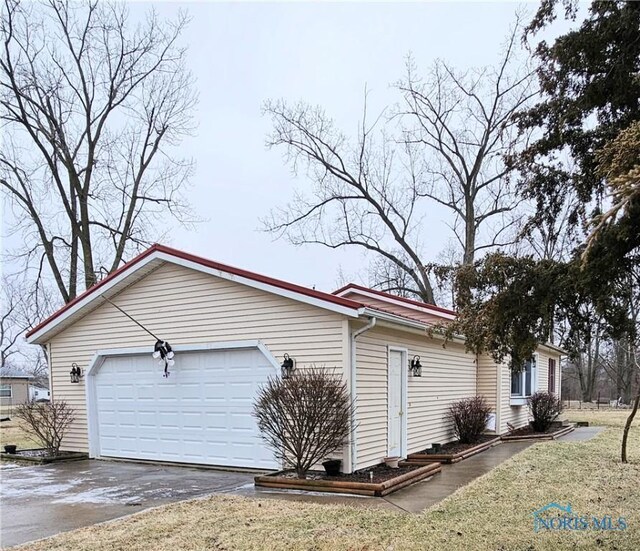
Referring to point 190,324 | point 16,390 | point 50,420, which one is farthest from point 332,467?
point 16,390

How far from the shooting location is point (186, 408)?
9.79 m

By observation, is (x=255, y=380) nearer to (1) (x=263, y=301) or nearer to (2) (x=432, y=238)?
(1) (x=263, y=301)

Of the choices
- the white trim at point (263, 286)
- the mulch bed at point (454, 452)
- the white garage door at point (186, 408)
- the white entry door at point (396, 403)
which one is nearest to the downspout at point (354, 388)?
the white trim at point (263, 286)

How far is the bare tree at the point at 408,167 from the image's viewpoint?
→ 21.8m

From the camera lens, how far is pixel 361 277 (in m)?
33.1

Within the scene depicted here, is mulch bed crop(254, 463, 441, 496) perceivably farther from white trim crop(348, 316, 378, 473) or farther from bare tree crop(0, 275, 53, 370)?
bare tree crop(0, 275, 53, 370)

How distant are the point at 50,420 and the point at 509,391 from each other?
11.6 metres

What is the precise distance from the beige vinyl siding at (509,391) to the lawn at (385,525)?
21.8 ft

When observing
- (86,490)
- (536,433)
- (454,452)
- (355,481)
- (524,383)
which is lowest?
(536,433)

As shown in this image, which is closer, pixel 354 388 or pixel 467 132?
pixel 354 388

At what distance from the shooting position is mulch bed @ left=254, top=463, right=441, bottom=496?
6961mm

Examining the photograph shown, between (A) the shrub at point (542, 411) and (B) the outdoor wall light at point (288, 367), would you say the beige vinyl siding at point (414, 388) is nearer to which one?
(B) the outdoor wall light at point (288, 367)

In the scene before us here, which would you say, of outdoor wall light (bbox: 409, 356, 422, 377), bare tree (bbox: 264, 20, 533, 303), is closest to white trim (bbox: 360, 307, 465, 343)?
outdoor wall light (bbox: 409, 356, 422, 377)

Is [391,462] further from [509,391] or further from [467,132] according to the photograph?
[467,132]
